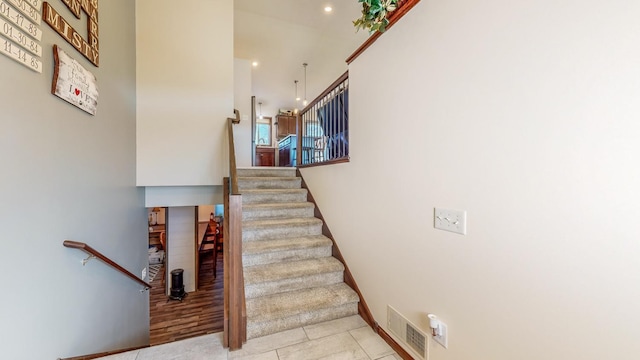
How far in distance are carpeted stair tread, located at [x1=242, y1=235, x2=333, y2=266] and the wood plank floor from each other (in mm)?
2094

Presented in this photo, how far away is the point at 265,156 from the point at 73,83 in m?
6.78

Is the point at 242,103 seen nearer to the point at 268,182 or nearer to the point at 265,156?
the point at 268,182

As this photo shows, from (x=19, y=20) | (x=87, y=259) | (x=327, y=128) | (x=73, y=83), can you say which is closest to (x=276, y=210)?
(x=327, y=128)

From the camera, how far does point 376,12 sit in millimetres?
1643

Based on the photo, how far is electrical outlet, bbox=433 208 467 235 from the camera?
1.30 metres

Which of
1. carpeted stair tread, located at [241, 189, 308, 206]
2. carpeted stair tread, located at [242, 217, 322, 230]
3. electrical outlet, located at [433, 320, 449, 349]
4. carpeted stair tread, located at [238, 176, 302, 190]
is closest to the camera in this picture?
electrical outlet, located at [433, 320, 449, 349]

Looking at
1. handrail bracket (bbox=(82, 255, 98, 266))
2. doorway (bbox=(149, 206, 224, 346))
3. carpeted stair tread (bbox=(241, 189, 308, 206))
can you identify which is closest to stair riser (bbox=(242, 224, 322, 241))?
carpeted stair tread (bbox=(241, 189, 308, 206))

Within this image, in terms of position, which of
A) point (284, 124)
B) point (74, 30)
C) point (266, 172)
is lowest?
point (266, 172)

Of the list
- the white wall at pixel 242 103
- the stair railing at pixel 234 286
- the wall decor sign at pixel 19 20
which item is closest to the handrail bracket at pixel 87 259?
the stair railing at pixel 234 286

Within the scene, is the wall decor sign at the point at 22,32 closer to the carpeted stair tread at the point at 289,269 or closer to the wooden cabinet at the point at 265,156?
the carpeted stair tread at the point at 289,269

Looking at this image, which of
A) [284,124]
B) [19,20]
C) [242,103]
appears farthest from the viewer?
[284,124]

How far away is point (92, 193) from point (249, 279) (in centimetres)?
143

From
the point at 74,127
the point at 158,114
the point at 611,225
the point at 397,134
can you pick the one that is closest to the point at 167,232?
the point at 158,114

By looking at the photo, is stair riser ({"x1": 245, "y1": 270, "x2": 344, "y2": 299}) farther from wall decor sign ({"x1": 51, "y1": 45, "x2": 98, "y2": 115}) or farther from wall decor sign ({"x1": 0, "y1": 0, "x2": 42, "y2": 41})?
wall decor sign ({"x1": 0, "y1": 0, "x2": 42, "y2": 41})
